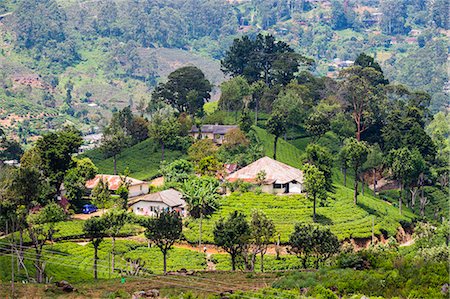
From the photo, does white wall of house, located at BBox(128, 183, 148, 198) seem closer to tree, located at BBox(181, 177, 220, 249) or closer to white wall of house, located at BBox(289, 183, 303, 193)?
tree, located at BBox(181, 177, 220, 249)

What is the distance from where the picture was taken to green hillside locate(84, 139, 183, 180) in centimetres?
9138

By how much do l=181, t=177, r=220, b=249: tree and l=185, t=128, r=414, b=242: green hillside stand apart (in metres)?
0.96

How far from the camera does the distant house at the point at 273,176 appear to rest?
266 ft

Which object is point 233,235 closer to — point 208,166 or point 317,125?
point 208,166

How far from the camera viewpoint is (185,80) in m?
107

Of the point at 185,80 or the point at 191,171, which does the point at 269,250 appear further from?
the point at 185,80

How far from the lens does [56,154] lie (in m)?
77.4

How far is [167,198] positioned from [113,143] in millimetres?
13772

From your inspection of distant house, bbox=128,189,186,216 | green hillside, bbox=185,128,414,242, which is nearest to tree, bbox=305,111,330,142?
green hillside, bbox=185,128,414,242

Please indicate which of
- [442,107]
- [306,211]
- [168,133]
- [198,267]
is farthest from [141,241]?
[442,107]

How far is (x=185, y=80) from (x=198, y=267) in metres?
46.6

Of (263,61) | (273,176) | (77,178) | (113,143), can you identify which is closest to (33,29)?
(263,61)

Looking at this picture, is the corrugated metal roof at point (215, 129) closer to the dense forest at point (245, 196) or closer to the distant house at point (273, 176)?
the dense forest at point (245, 196)

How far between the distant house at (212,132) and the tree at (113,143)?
25.3 ft
